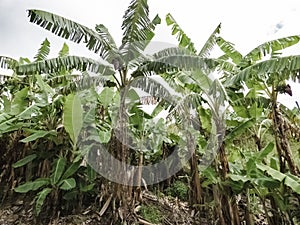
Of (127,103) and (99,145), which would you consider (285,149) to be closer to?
(127,103)

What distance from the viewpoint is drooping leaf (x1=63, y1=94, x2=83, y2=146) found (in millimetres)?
4055

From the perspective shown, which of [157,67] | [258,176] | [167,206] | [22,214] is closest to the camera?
[258,176]

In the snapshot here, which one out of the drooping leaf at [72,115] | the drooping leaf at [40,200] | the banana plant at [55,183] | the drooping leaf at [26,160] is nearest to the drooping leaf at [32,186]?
the banana plant at [55,183]

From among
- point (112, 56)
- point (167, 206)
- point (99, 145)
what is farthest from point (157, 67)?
point (167, 206)

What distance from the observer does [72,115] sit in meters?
4.10

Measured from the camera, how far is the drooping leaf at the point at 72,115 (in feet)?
13.3

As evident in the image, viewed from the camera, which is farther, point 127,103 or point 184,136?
point 184,136

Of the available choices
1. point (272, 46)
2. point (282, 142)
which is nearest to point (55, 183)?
point (282, 142)

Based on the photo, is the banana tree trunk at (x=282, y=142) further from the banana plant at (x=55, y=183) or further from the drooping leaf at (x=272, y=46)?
the banana plant at (x=55, y=183)

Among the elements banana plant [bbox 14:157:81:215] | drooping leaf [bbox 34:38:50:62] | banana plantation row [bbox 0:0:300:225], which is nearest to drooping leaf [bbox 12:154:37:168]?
banana plantation row [bbox 0:0:300:225]

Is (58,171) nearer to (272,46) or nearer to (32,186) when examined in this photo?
(32,186)

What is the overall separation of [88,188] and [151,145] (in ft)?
5.25

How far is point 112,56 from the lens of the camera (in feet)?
14.0

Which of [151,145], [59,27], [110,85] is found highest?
[59,27]
